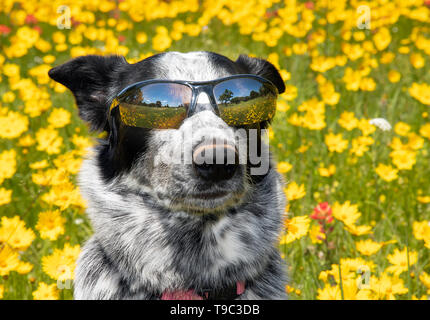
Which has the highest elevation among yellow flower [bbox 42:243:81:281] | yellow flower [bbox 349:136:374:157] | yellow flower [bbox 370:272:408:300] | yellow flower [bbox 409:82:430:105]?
yellow flower [bbox 409:82:430:105]

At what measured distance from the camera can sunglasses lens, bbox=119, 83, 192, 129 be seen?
2109 mm

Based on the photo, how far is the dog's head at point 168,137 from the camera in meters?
1.96

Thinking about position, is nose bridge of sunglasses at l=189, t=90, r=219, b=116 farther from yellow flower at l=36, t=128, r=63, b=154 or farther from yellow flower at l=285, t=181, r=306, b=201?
yellow flower at l=36, t=128, r=63, b=154

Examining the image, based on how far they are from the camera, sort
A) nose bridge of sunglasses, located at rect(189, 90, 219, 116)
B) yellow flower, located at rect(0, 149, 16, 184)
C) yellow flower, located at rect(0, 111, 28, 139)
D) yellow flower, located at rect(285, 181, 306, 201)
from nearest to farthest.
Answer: nose bridge of sunglasses, located at rect(189, 90, 219, 116)
yellow flower, located at rect(285, 181, 306, 201)
yellow flower, located at rect(0, 149, 16, 184)
yellow flower, located at rect(0, 111, 28, 139)

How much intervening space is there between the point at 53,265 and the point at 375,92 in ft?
12.7

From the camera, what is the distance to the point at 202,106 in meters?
2.12

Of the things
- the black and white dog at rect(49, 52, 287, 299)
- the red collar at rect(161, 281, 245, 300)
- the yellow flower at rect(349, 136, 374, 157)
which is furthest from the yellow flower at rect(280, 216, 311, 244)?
the yellow flower at rect(349, 136, 374, 157)

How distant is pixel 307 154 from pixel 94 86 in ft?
6.41

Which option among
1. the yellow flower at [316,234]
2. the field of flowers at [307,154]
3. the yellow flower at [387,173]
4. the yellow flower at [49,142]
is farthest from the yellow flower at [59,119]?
the yellow flower at [387,173]

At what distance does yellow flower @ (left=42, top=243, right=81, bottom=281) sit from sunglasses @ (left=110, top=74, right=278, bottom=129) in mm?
841

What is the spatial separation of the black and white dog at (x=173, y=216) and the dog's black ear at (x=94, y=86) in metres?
0.01

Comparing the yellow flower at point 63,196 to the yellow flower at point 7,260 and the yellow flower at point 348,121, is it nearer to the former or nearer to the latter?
the yellow flower at point 7,260

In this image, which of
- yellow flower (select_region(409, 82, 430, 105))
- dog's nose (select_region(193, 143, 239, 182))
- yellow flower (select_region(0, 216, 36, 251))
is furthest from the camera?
yellow flower (select_region(409, 82, 430, 105))

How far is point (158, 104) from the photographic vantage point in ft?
6.91
